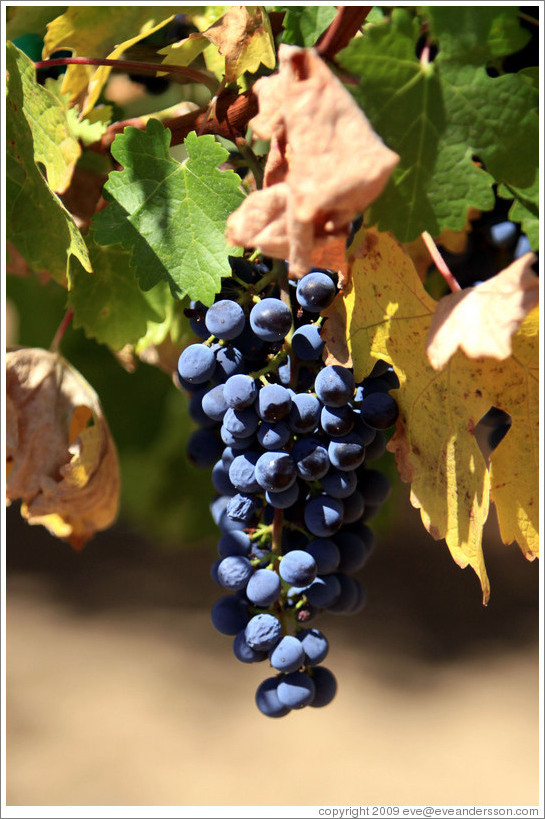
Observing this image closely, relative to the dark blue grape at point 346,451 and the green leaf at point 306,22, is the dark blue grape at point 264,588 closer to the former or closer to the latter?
the dark blue grape at point 346,451

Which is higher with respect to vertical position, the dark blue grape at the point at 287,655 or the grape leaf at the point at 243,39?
the grape leaf at the point at 243,39

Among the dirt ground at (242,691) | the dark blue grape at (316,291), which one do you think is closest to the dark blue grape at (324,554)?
the dark blue grape at (316,291)

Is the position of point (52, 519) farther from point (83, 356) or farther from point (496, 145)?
point (496, 145)

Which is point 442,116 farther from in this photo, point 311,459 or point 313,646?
point 313,646

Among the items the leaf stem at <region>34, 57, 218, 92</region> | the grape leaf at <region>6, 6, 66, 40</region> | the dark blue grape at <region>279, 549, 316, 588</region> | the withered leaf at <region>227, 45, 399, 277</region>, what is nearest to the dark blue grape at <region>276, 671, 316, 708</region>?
the dark blue grape at <region>279, 549, 316, 588</region>

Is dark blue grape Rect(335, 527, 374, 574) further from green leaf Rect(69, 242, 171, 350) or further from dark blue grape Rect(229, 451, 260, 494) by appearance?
green leaf Rect(69, 242, 171, 350)

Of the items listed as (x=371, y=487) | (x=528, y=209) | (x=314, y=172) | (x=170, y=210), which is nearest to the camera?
(x=314, y=172)

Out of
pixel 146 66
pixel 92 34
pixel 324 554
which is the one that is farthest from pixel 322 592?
pixel 92 34
